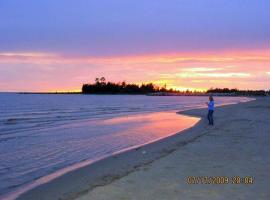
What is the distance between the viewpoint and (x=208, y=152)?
13812 mm

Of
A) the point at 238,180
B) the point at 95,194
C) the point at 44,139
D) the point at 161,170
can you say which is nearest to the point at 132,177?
the point at 161,170

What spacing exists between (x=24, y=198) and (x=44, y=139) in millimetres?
13027

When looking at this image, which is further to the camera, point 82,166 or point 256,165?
point 82,166

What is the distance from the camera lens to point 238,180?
358 inches

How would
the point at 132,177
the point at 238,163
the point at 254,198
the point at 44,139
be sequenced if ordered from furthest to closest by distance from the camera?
the point at 44,139 < the point at 238,163 < the point at 132,177 < the point at 254,198

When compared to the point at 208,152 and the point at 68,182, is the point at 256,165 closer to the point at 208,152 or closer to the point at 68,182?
the point at 208,152

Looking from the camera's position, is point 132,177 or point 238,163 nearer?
point 132,177

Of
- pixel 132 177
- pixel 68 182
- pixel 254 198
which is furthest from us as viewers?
pixel 68 182

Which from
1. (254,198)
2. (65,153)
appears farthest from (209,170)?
(65,153)

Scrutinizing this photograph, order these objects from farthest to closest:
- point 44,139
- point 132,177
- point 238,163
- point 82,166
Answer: point 44,139 < point 82,166 < point 238,163 < point 132,177

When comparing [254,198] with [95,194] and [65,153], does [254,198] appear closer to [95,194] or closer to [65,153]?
[95,194]

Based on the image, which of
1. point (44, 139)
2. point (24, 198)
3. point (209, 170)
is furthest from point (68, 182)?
point (44, 139)

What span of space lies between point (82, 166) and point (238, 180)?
5.78 metres

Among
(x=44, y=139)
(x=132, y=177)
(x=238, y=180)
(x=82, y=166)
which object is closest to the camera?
(x=238, y=180)
